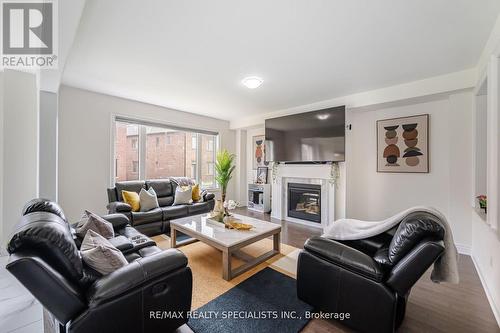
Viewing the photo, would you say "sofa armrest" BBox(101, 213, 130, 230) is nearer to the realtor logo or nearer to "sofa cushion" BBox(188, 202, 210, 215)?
"sofa cushion" BBox(188, 202, 210, 215)

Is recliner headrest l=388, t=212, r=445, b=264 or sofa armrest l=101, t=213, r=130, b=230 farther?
sofa armrest l=101, t=213, r=130, b=230

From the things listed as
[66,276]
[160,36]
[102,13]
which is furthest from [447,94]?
[66,276]

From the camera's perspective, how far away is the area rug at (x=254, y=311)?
167 cm

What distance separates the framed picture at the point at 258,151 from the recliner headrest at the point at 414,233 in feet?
14.9

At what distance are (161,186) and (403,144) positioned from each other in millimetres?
4585

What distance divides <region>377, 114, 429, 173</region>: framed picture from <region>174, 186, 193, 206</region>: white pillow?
3.66 metres

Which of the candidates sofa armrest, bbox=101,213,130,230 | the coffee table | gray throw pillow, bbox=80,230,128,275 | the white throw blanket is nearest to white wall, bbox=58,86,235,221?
sofa armrest, bbox=101,213,130,230

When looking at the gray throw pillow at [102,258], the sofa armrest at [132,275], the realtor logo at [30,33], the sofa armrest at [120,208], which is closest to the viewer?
the sofa armrest at [132,275]

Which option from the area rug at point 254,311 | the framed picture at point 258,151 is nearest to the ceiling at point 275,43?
the framed picture at point 258,151

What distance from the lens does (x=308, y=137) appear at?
4.43 meters

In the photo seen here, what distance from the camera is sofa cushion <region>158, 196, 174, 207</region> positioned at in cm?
422

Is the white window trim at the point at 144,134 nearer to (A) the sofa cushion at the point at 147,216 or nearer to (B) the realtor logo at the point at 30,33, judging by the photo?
(A) the sofa cushion at the point at 147,216

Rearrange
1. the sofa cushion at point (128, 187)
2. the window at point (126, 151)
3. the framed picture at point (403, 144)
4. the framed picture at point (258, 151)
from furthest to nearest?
the framed picture at point (258, 151)
the window at point (126, 151)
the sofa cushion at point (128, 187)
the framed picture at point (403, 144)

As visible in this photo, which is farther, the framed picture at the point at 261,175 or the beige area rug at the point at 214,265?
the framed picture at the point at 261,175
